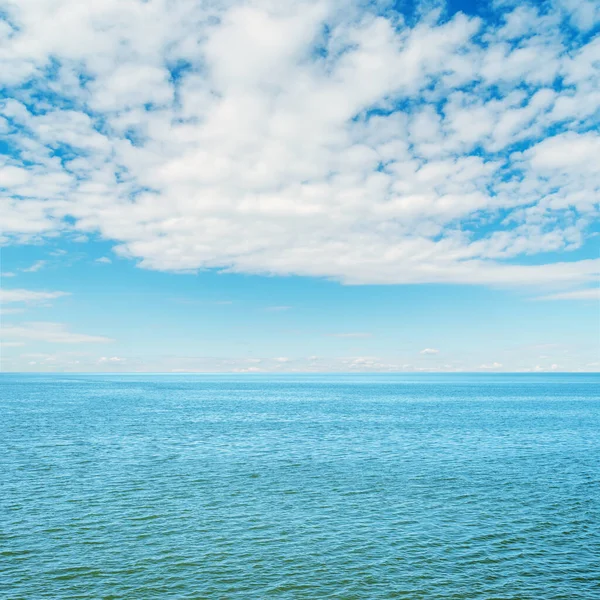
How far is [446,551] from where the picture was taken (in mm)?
30656

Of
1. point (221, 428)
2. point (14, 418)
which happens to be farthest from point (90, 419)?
point (221, 428)

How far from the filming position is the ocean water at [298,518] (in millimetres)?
26719

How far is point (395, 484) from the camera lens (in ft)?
150


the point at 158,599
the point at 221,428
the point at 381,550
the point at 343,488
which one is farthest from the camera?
the point at 221,428

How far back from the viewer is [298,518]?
1437 inches

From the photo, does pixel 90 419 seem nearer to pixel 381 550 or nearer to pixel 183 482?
pixel 183 482

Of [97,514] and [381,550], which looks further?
[97,514]

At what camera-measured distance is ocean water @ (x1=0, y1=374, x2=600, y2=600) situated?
87.7 ft

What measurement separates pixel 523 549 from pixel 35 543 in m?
31.7

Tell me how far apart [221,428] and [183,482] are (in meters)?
38.8

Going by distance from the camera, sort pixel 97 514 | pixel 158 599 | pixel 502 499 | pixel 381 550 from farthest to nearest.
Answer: pixel 502 499
pixel 97 514
pixel 381 550
pixel 158 599

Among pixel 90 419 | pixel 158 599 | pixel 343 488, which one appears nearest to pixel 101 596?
pixel 158 599

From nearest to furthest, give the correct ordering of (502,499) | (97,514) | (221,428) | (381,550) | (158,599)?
(158,599) → (381,550) → (97,514) → (502,499) → (221,428)

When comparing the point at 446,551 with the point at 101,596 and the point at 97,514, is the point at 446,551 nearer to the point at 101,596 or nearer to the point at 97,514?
the point at 101,596
